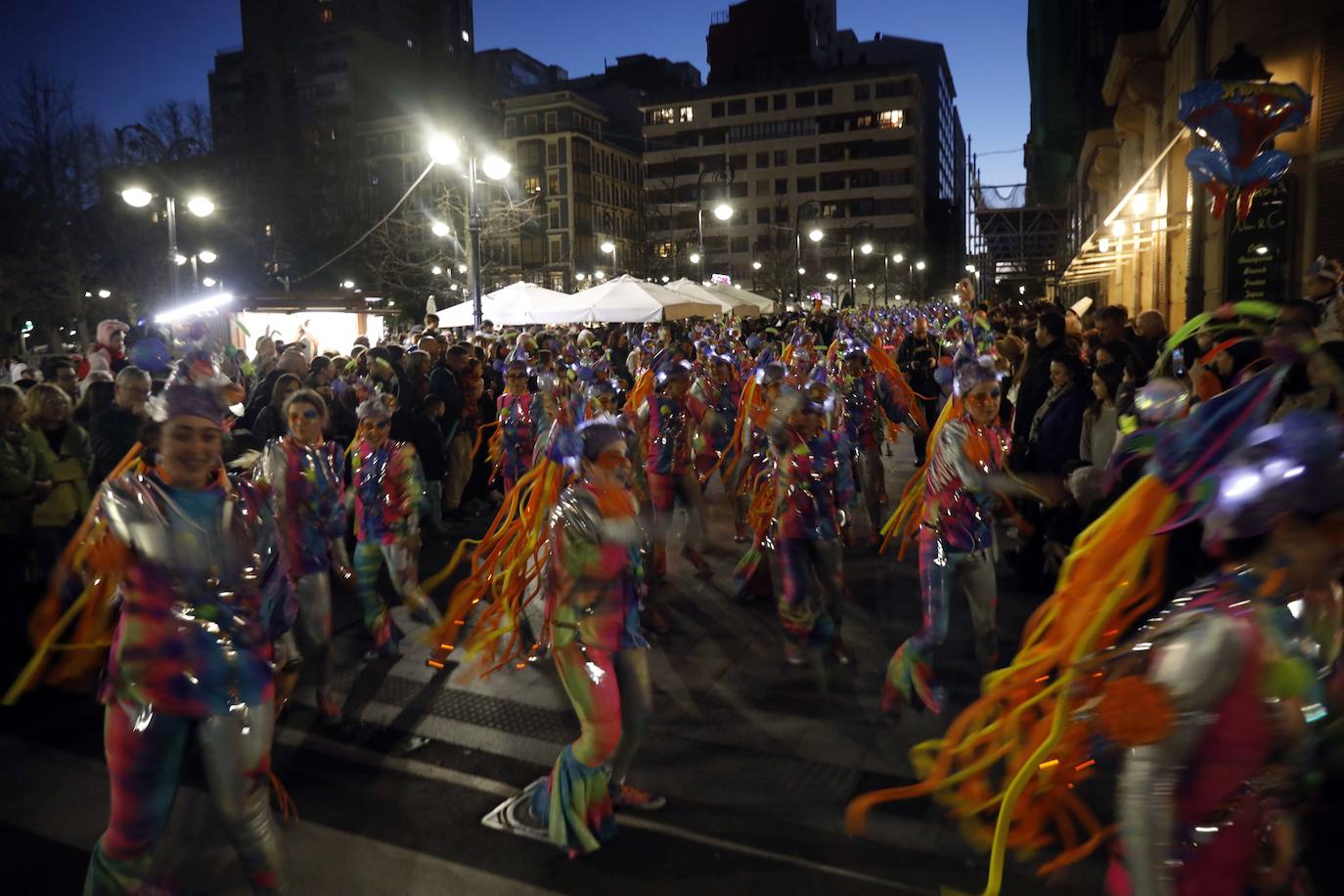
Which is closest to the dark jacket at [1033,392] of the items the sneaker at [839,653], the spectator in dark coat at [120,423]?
the sneaker at [839,653]

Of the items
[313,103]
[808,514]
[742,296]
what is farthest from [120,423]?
[313,103]

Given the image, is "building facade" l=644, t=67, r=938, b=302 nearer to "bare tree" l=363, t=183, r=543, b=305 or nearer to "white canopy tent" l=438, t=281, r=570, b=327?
"bare tree" l=363, t=183, r=543, b=305

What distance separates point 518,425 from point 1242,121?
6493 mm

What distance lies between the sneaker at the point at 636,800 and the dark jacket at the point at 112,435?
13.7 feet

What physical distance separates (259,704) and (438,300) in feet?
135

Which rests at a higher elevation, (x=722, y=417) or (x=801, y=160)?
(x=801, y=160)

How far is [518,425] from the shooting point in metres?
8.55

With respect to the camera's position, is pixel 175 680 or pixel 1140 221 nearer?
pixel 175 680

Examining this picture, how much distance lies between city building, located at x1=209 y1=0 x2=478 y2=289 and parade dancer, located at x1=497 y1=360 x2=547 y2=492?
32451 millimetres

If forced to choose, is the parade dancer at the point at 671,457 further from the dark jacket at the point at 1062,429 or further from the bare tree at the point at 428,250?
the bare tree at the point at 428,250

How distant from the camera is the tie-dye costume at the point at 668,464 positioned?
757 cm

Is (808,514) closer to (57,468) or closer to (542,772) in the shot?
(542,772)

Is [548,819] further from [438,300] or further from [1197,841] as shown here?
[438,300]

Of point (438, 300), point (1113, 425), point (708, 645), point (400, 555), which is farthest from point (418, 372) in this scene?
point (438, 300)
